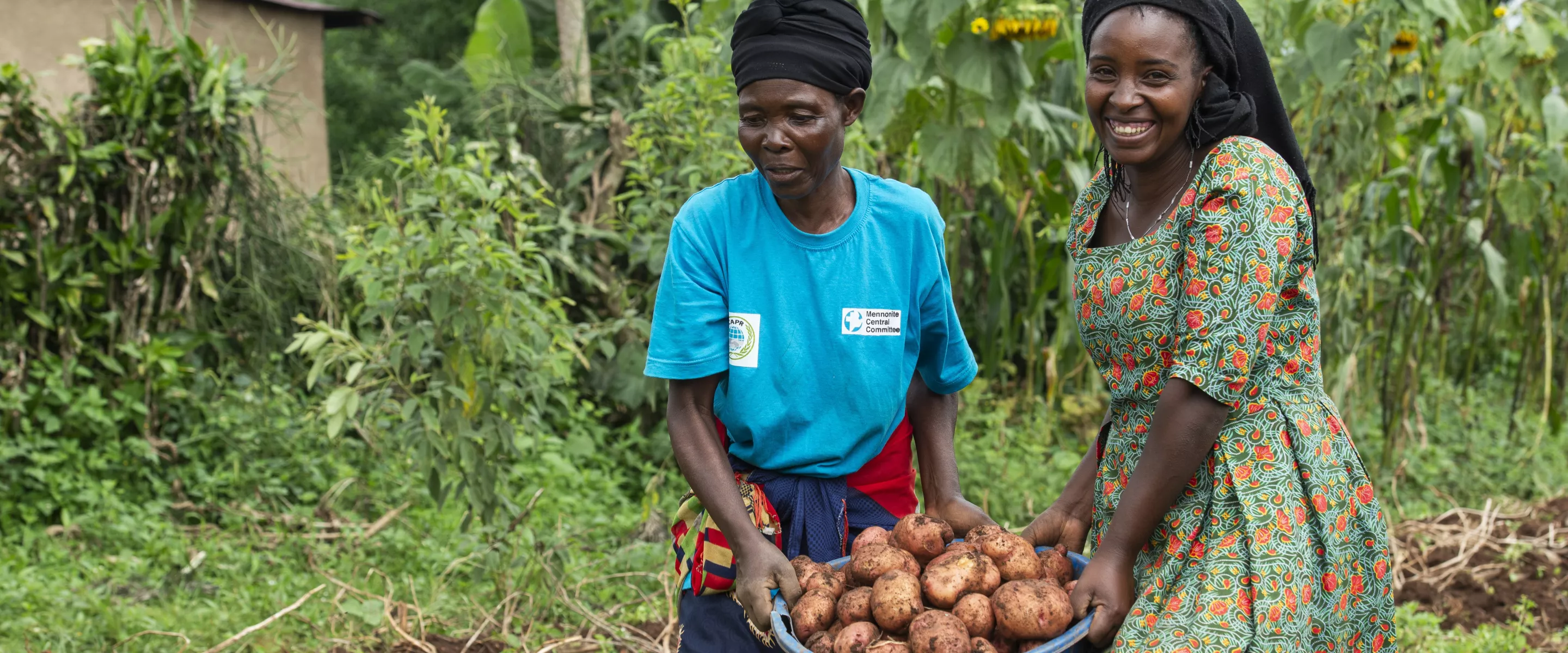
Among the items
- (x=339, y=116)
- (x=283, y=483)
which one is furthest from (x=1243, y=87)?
(x=339, y=116)

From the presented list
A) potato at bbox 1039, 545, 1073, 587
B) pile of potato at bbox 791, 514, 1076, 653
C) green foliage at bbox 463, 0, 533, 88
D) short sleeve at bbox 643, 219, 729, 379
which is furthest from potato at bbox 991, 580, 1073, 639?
green foliage at bbox 463, 0, 533, 88

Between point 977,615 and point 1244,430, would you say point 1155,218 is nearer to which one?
point 1244,430

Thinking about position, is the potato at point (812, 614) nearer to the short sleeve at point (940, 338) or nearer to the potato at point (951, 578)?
the potato at point (951, 578)

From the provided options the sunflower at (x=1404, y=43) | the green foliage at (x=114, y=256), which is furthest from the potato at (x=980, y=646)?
the green foliage at (x=114, y=256)

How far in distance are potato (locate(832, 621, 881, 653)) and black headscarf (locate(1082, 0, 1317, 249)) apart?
0.89 meters

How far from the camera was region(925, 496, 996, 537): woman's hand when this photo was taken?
2.13 metres

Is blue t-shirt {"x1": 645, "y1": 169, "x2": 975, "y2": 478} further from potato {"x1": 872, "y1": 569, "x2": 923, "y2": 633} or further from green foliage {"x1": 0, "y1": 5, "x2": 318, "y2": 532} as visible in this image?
green foliage {"x1": 0, "y1": 5, "x2": 318, "y2": 532}

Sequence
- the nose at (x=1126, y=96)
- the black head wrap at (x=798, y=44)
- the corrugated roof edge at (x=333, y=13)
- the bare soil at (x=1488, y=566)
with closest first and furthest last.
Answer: the nose at (x=1126, y=96) < the black head wrap at (x=798, y=44) < the bare soil at (x=1488, y=566) < the corrugated roof edge at (x=333, y=13)

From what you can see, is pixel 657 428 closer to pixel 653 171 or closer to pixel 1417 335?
pixel 653 171

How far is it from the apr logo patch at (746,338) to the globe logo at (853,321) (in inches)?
5.6

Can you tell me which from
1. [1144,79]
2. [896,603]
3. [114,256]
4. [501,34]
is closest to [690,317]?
[896,603]

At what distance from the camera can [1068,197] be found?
4.45m

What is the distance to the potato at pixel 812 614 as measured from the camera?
178cm

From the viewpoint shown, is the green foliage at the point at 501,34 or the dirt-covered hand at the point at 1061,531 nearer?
the dirt-covered hand at the point at 1061,531
